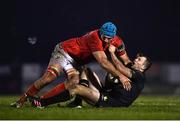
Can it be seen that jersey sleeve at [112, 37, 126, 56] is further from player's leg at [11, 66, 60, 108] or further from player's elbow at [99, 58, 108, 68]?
player's leg at [11, 66, 60, 108]

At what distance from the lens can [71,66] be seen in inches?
503

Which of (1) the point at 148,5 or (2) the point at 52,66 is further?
(1) the point at 148,5

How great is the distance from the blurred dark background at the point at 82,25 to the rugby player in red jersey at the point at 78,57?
10100mm

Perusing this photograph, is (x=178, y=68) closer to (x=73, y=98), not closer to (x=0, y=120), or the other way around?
(x=73, y=98)

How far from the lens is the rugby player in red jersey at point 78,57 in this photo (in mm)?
12367

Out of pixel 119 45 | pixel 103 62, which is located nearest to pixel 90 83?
pixel 103 62

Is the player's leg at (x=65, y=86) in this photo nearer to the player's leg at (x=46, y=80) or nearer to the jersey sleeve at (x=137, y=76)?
the player's leg at (x=46, y=80)

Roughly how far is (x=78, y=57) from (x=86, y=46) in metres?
0.27

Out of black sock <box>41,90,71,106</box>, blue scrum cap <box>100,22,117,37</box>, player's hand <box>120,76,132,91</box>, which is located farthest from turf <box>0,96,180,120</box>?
blue scrum cap <box>100,22,117,37</box>

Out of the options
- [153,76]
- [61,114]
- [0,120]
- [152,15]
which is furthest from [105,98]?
[152,15]

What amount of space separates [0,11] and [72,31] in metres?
2.33

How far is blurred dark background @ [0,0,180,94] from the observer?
23.5 metres

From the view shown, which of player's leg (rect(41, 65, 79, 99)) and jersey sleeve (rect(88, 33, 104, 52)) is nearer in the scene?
jersey sleeve (rect(88, 33, 104, 52))

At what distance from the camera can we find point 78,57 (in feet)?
42.0
